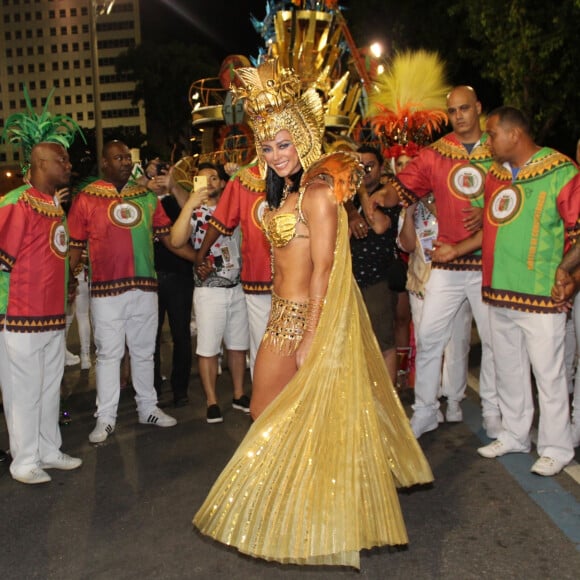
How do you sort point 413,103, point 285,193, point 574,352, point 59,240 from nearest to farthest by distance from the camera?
point 285,193, point 59,240, point 574,352, point 413,103

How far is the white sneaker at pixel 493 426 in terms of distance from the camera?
5.61m

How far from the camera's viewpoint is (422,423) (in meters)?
5.74

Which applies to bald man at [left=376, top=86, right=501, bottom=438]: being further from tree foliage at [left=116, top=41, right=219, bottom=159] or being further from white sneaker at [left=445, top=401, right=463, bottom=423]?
tree foliage at [left=116, top=41, right=219, bottom=159]

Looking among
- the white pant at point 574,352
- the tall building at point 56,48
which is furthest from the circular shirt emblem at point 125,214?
the tall building at point 56,48

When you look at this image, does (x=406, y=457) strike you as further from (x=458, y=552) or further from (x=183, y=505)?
(x=183, y=505)

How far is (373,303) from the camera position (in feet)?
19.5

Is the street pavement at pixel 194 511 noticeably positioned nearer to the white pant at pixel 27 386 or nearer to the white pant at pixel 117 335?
the white pant at pixel 27 386

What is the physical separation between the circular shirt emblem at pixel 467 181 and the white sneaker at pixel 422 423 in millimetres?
1675

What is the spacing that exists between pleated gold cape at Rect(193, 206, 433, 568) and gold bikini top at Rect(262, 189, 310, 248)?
0.69ft

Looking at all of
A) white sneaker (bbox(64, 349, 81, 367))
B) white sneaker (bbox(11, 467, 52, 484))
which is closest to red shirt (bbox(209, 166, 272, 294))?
white sneaker (bbox(11, 467, 52, 484))

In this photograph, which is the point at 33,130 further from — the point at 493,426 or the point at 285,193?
the point at 493,426

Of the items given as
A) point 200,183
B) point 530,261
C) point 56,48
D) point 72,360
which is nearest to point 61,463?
point 200,183

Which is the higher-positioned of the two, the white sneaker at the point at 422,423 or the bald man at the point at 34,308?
the bald man at the point at 34,308

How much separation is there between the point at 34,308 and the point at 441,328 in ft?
9.57
